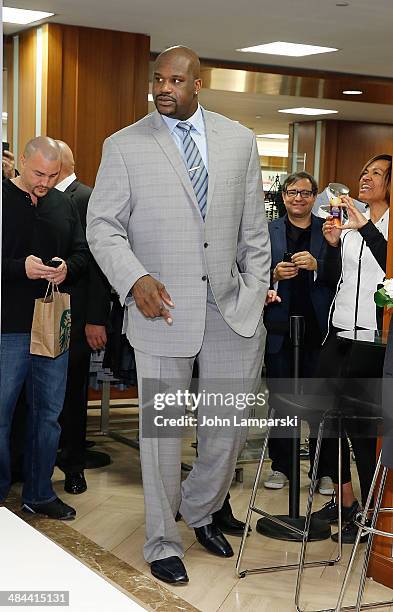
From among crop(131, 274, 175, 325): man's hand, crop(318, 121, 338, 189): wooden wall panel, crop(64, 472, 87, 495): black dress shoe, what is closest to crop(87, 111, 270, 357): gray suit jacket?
crop(131, 274, 175, 325): man's hand

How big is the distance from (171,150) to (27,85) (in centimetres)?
381

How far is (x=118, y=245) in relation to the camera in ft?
11.2

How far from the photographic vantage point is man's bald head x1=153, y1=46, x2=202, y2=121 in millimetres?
3484

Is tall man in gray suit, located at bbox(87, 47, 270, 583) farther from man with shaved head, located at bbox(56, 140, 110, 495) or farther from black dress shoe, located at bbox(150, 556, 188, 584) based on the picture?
man with shaved head, located at bbox(56, 140, 110, 495)

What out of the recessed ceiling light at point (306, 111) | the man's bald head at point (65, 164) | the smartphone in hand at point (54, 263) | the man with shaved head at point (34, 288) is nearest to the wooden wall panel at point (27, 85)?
the man's bald head at point (65, 164)

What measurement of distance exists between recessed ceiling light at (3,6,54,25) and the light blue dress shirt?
2.96 metres

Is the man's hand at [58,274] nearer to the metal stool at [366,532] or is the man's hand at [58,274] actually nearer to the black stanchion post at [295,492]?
the black stanchion post at [295,492]

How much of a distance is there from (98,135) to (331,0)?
78.3 inches

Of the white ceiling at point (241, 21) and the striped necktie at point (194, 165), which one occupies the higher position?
the white ceiling at point (241, 21)

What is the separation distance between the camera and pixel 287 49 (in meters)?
7.37

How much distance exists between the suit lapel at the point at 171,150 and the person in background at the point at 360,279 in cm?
68

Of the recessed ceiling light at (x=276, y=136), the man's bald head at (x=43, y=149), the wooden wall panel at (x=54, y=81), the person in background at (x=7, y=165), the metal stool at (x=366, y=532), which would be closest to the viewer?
the metal stool at (x=366, y=532)

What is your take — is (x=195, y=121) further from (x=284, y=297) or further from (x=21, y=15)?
(x=21, y=15)

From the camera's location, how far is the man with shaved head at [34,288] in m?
3.98
